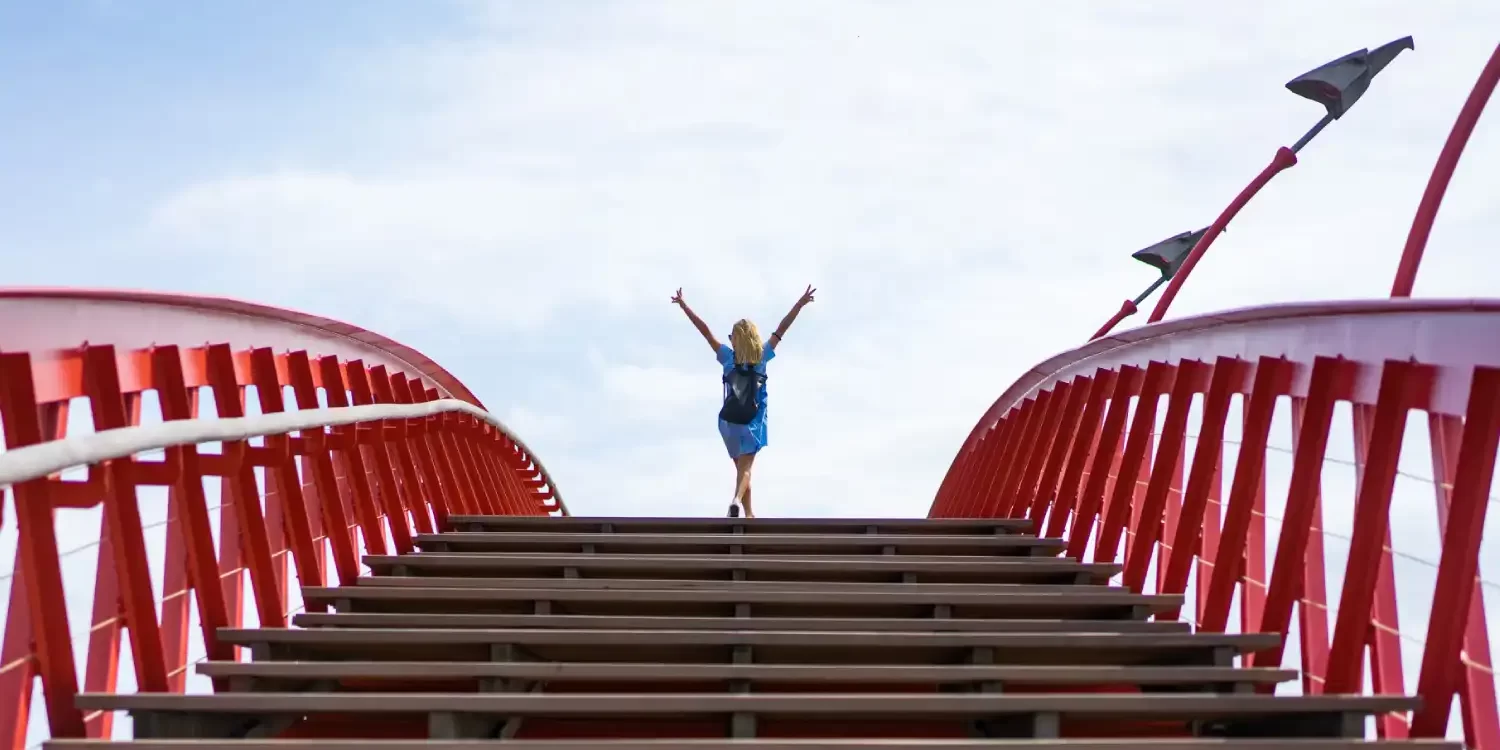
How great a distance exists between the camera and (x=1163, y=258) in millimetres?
15641

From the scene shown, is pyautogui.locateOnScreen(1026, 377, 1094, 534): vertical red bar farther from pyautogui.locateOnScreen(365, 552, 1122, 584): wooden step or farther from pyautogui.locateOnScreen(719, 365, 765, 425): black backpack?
pyautogui.locateOnScreen(719, 365, 765, 425): black backpack

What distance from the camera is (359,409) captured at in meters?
7.60

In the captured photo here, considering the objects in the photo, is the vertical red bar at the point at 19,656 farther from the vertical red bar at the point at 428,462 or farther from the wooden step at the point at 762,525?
the vertical red bar at the point at 428,462

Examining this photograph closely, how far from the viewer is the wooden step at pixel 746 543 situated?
9.02 meters

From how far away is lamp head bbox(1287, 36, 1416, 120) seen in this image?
39.8ft

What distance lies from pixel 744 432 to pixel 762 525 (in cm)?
419

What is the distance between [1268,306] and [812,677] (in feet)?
9.25

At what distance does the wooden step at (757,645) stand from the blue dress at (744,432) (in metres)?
7.49

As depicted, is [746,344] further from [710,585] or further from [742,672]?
[742,672]

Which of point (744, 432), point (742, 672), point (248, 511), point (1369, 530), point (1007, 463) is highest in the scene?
point (744, 432)

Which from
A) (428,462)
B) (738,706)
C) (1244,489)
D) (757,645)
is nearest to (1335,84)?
(1244,489)

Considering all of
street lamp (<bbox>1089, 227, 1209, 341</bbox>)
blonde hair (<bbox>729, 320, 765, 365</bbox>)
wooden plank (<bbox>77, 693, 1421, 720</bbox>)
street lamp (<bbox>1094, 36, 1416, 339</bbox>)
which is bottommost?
wooden plank (<bbox>77, 693, 1421, 720</bbox>)

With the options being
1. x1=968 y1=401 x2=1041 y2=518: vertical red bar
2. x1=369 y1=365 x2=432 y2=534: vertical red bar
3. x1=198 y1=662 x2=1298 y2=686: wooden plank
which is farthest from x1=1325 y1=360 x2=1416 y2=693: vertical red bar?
x1=968 y1=401 x2=1041 y2=518: vertical red bar

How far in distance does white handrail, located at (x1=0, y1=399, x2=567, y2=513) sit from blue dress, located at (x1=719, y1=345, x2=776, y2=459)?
19.8ft
